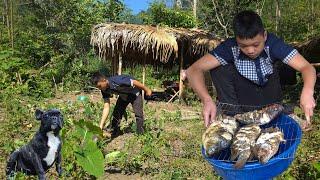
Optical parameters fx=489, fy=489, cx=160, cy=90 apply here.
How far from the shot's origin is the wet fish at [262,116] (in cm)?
294

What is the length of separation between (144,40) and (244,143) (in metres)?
10.7

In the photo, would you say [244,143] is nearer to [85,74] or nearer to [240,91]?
[240,91]

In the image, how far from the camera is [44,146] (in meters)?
4.07

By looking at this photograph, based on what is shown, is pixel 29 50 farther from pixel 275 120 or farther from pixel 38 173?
pixel 275 120

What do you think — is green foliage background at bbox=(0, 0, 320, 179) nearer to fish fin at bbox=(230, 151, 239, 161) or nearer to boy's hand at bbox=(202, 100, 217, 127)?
boy's hand at bbox=(202, 100, 217, 127)

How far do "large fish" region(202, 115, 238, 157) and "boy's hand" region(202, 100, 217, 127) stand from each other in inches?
3.1

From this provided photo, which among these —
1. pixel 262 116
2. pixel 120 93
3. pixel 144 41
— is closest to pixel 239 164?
pixel 262 116

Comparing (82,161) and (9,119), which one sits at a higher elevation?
(82,161)

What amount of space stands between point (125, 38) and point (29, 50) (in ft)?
22.2

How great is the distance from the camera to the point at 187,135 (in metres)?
8.27

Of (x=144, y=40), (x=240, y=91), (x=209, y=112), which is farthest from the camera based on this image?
(x=144, y=40)

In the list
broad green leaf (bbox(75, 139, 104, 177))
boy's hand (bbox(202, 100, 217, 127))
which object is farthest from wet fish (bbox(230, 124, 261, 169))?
broad green leaf (bbox(75, 139, 104, 177))

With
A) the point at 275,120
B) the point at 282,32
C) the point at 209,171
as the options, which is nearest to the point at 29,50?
the point at 282,32

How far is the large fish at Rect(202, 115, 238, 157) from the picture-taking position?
274 centimetres
